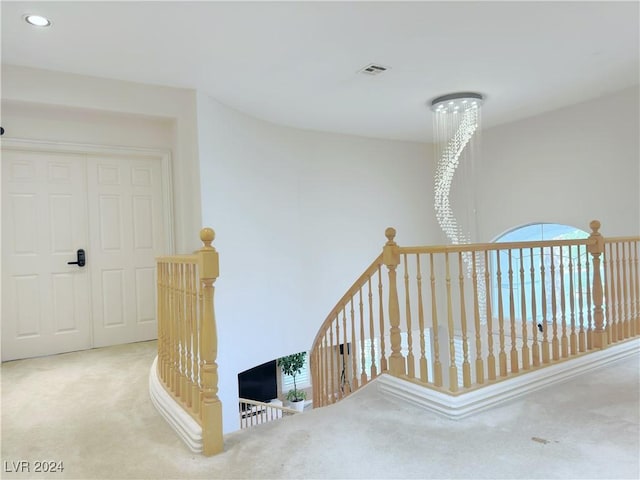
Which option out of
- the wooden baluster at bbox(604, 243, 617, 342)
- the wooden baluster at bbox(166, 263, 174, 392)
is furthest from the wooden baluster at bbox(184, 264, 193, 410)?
the wooden baluster at bbox(604, 243, 617, 342)

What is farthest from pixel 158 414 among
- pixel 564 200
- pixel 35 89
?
pixel 564 200

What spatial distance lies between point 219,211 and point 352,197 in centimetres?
243

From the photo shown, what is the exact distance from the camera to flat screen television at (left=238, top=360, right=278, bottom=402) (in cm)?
827

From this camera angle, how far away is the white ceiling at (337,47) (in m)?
2.85

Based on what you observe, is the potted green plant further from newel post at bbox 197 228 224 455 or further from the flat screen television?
newel post at bbox 197 228 224 455

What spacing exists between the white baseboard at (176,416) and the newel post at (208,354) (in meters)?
0.06

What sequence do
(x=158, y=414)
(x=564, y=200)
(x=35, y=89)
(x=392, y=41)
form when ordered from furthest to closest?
1. (x=564, y=200)
2. (x=35, y=89)
3. (x=392, y=41)
4. (x=158, y=414)

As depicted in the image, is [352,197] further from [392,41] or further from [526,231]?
[392,41]

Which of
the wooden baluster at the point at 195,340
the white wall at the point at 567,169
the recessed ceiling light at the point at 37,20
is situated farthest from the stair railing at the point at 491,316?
the recessed ceiling light at the point at 37,20

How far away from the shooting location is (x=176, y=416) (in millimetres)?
2418

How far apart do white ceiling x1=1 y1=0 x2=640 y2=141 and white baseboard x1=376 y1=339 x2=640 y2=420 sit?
2.55m

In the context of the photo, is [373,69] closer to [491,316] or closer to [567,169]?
[491,316]

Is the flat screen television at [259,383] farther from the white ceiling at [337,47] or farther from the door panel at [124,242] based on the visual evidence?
the white ceiling at [337,47]

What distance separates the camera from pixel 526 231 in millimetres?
6059
